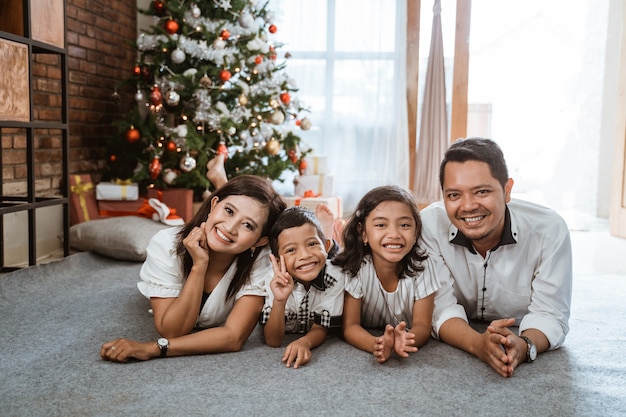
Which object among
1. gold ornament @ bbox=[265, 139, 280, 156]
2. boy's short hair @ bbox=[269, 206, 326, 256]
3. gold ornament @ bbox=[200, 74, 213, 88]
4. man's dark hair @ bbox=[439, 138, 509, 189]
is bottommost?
boy's short hair @ bbox=[269, 206, 326, 256]

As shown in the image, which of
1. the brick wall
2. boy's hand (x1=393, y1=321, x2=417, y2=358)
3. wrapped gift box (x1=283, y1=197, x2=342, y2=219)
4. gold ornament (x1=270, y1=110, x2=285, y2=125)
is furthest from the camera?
gold ornament (x1=270, y1=110, x2=285, y2=125)

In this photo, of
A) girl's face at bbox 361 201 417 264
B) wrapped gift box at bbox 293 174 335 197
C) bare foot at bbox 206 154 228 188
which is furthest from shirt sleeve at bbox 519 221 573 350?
wrapped gift box at bbox 293 174 335 197

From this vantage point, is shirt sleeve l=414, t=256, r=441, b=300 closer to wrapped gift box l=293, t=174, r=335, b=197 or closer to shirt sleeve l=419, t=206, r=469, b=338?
shirt sleeve l=419, t=206, r=469, b=338

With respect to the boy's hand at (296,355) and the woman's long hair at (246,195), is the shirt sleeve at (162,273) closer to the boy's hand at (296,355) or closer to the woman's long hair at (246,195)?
the woman's long hair at (246,195)

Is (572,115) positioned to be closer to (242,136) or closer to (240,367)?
(242,136)

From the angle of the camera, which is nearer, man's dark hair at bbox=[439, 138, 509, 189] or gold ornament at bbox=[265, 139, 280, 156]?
man's dark hair at bbox=[439, 138, 509, 189]

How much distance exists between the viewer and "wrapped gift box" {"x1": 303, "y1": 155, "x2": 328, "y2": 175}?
4.61 metres

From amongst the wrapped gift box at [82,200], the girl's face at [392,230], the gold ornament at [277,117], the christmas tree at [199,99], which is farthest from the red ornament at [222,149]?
the girl's face at [392,230]

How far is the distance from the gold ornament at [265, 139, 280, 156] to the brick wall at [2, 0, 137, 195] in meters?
1.17

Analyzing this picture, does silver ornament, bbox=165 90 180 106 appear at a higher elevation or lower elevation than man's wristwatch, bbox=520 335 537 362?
higher

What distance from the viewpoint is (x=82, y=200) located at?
12.5 ft

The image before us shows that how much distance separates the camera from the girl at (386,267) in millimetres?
1836

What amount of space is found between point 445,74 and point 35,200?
3407 mm

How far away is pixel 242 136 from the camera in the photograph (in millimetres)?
4109
